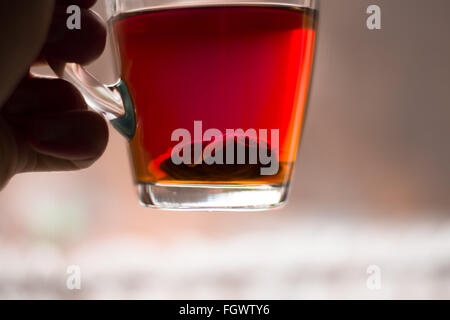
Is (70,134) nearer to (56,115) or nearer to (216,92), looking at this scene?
(56,115)

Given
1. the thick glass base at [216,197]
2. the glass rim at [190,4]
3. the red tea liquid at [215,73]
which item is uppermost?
the glass rim at [190,4]

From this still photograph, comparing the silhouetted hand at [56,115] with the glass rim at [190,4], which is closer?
the glass rim at [190,4]

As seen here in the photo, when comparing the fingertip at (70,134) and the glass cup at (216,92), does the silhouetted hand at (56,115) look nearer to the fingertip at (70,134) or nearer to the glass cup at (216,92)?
the fingertip at (70,134)

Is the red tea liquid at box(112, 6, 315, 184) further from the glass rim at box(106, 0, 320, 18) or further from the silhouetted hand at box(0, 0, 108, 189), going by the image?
the silhouetted hand at box(0, 0, 108, 189)

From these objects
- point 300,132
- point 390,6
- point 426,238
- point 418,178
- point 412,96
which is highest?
point 390,6

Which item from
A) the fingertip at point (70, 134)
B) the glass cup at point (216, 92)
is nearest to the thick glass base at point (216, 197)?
the glass cup at point (216, 92)

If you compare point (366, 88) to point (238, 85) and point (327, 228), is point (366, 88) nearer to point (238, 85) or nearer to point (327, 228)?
point (327, 228)

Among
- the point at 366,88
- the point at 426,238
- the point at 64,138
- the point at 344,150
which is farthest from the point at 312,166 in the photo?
the point at 64,138

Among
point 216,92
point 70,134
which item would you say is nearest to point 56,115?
point 70,134

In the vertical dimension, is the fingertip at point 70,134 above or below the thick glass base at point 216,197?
above
